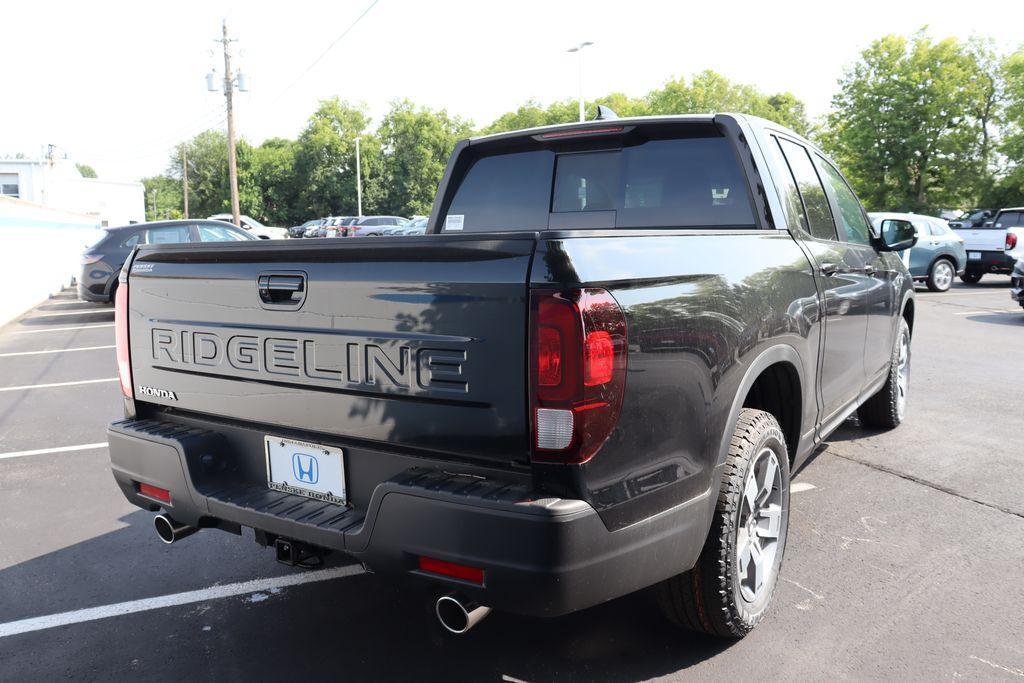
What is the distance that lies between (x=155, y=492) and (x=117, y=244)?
43.4 feet

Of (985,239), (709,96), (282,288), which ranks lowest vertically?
(282,288)

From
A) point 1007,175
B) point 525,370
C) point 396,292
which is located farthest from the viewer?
point 1007,175

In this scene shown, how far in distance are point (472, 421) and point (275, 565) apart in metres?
2.04

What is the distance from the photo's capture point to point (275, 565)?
3.74 meters

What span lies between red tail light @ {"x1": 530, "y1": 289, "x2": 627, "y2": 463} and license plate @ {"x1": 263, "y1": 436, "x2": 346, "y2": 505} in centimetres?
76

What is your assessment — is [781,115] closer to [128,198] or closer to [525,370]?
[128,198]

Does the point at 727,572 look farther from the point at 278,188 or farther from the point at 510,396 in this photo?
the point at 278,188

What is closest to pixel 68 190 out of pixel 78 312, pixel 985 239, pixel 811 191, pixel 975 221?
pixel 78 312

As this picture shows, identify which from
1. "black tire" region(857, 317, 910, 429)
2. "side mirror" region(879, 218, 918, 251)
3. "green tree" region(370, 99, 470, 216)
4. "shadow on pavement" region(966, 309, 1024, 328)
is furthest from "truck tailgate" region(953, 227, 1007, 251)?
"green tree" region(370, 99, 470, 216)

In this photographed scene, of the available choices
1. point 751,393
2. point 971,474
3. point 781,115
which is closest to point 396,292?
point 751,393

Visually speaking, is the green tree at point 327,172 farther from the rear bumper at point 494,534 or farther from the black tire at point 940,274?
the rear bumper at point 494,534

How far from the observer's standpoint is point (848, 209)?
15.5 ft

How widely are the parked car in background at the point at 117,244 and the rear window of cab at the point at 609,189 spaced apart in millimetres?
11210

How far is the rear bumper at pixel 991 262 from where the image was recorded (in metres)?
18.5
